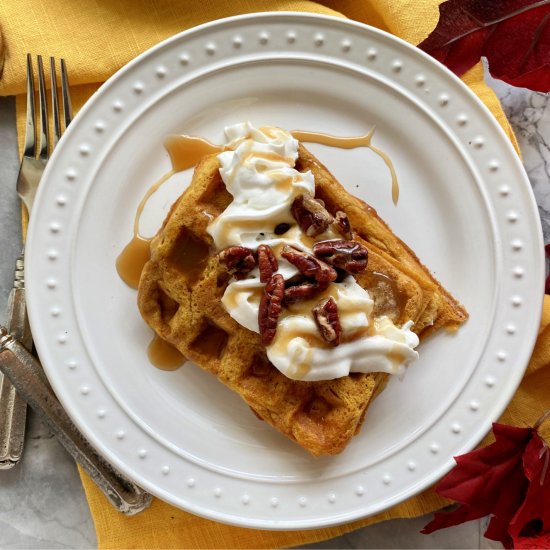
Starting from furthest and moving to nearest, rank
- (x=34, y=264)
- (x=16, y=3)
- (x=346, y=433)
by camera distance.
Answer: (x=16, y=3), (x=34, y=264), (x=346, y=433)

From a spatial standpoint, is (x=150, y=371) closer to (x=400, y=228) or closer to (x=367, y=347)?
(x=367, y=347)

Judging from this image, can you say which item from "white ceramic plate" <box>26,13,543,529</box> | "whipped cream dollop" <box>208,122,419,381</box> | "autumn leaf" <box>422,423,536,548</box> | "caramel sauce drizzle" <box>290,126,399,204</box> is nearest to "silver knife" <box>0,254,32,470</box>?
"white ceramic plate" <box>26,13,543,529</box>

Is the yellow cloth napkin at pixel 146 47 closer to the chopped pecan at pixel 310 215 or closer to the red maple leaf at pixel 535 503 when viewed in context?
the red maple leaf at pixel 535 503

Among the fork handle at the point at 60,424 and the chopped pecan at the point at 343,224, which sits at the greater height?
the chopped pecan at the point at 343,224

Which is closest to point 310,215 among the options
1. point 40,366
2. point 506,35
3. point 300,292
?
point 300,292

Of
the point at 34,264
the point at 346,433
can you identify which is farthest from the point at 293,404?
the point at 34,264

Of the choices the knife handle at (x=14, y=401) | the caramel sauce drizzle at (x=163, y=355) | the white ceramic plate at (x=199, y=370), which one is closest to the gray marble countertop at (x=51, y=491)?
the knife handle at (x=14, y=401)
